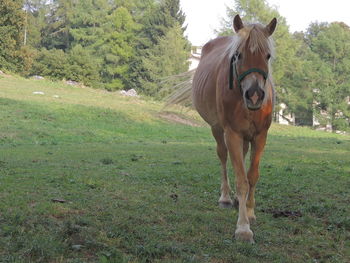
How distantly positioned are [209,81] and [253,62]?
186 cm

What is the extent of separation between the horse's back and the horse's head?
94cm

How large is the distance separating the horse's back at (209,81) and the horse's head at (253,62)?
3.07ft

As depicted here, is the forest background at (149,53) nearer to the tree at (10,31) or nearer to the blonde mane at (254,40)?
the tree at (10,31)

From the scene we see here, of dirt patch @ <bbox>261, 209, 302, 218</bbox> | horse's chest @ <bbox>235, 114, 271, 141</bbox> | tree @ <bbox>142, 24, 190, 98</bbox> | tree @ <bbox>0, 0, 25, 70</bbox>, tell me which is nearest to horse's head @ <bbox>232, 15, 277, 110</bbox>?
horse's chest @ <bbox>235, 114, 271, 141</bbox>

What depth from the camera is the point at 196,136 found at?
22062 mm

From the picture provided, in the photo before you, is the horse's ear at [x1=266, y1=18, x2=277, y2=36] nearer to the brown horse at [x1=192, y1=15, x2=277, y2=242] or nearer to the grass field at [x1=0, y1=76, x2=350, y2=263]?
the brown horse at [x1=192, y1=15, x2=277, y2=242]

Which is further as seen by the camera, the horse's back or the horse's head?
the horse's back

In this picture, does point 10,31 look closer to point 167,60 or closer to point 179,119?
point 167,60

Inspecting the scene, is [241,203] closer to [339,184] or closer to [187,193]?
[187,193]

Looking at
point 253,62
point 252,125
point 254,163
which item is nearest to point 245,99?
point 253,62

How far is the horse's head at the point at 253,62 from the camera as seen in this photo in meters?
4.32

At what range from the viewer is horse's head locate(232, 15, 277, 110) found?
4.32 meters

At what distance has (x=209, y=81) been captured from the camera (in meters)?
6.31

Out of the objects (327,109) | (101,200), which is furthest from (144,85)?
(101,200)
